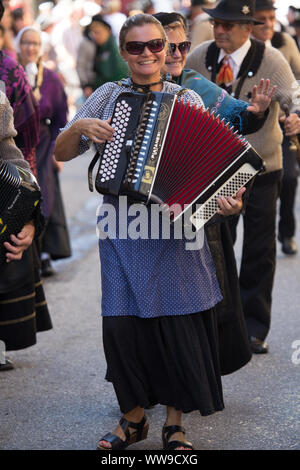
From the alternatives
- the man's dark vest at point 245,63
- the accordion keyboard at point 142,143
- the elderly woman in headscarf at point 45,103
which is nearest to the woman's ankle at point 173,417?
the accordion keyboard at point 142,143

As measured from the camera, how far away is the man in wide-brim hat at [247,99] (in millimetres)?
5914

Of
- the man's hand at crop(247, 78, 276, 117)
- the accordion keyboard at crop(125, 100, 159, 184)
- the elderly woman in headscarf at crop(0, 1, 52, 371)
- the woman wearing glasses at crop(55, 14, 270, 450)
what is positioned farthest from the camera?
the elderly woman in headscarf at crop(0, 1, 52, 371)

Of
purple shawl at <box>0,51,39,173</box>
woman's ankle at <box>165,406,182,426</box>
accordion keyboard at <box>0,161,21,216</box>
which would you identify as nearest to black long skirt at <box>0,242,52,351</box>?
purple shawl at <box>0,51,39,173</box>

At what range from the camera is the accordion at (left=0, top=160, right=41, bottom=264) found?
175 inches

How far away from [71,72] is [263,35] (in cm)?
1192

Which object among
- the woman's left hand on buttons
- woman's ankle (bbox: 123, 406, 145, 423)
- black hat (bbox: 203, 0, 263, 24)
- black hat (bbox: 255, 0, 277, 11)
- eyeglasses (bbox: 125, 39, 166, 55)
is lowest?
woman's ankle (bbox: 123, 406, 145, 423)

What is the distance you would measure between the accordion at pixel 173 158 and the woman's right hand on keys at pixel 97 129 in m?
0.03

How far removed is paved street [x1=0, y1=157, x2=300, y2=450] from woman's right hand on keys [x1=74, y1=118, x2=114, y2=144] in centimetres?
140

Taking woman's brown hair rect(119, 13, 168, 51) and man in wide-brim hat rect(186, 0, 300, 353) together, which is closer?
woman's brown hair rect(119, 13, 168, 51)

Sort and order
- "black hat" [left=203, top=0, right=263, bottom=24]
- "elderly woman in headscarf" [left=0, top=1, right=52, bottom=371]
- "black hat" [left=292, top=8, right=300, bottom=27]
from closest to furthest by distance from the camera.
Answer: "elderly woman in headscarf" [left=0, top=1, right=52, bottom=371]
"black hat" [left=203, top=0, right=263, bottom=24]
"black hat" [left=292, top=8, right=300, bottom=27]

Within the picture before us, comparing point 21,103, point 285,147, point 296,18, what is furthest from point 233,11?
point 296,18

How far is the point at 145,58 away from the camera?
4523 mm

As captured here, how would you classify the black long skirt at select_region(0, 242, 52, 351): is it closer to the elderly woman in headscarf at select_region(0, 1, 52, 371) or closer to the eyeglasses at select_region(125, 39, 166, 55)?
the elderly woman in headscarf at select_region(0, 1, 52, 371)

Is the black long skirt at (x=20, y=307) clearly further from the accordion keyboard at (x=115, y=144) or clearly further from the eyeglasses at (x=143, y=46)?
the eyeglasses at (x=143, y=46)
